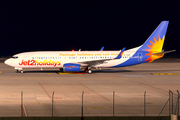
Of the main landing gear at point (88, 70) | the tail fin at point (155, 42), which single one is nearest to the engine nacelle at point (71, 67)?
the main landing gear at point (88, 70)

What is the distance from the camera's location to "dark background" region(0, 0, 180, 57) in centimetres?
18038

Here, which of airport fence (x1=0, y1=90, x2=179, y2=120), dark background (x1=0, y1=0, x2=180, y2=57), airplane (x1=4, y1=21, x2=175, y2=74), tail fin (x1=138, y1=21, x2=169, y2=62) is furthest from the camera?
dark background (x1=0, y1=0, x2=180, y2=57)

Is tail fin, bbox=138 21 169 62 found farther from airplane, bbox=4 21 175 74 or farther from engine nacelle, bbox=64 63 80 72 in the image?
engine nacelle, bbox=64 63 80 72

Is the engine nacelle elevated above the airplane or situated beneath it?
situated beneath

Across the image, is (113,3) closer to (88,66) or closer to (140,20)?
(140,20)

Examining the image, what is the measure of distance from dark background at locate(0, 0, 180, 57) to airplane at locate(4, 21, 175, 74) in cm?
12511

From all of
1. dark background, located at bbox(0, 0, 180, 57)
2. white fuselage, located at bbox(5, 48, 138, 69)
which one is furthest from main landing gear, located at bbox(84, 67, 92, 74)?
dark background, located at bbox(0, 0, 180, 57)

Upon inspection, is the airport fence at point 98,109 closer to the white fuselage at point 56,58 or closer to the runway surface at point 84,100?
the runway surface at point 84,100

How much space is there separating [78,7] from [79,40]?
25498 millimetres

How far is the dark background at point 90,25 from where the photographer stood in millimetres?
180375

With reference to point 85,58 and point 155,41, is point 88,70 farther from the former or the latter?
point 155,41

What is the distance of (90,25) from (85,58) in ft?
489

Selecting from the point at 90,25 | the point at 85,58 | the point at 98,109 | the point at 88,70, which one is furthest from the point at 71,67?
the point at 90,25

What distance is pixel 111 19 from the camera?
191m
